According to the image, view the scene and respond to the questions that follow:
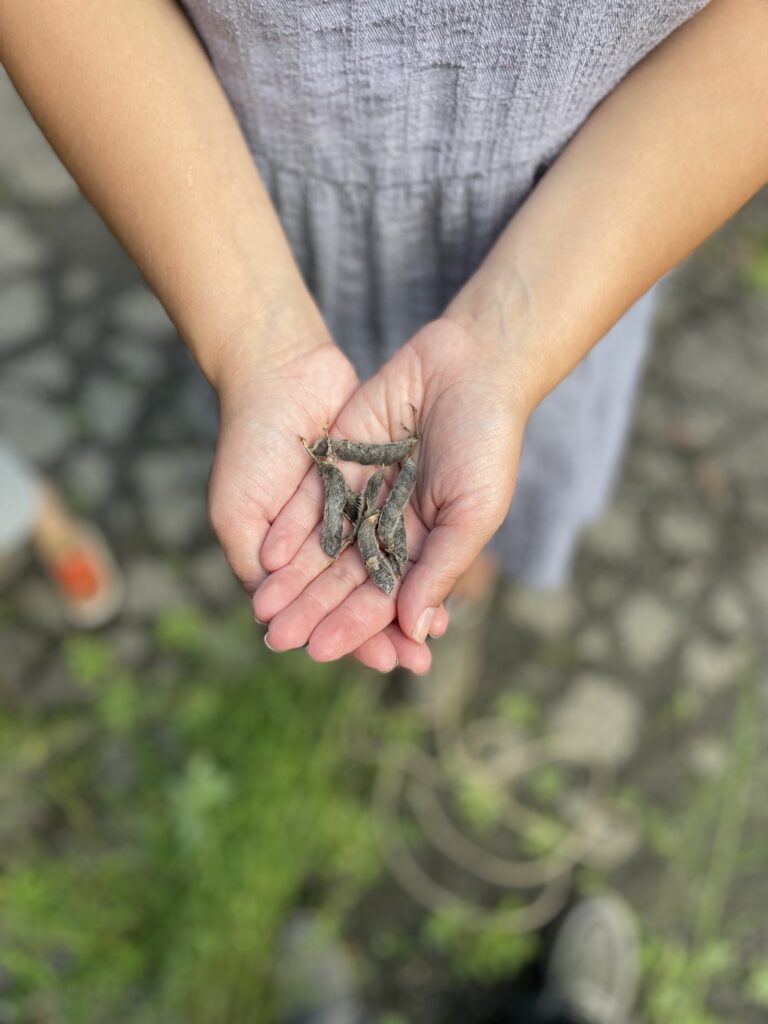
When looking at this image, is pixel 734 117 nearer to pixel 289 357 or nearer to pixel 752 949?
pixel 289 357

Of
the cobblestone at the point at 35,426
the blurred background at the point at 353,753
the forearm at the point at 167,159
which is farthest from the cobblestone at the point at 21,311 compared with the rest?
the forearm at the point at 167,159

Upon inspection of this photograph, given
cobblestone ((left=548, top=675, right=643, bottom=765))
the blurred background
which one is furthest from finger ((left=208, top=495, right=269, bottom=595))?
cobblestone ((left=548, top=675, right=643, bottom=765))

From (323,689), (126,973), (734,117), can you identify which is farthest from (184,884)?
(734,117)

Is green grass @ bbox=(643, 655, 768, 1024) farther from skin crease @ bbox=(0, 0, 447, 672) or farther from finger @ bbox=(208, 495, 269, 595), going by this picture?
finger @ bbox=(208, 495, 269, 595)

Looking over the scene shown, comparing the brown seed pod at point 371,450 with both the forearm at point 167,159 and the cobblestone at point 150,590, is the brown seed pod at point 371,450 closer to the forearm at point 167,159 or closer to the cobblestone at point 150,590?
the forearm at point 167,159

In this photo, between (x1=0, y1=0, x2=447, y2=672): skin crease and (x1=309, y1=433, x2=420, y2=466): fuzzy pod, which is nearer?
(x1=0, y1=0, x2=447, y2=672): skin crease
